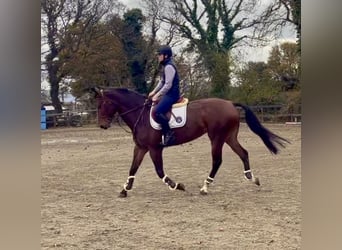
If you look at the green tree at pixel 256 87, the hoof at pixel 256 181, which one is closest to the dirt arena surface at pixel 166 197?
the hoof at pixel 256 181

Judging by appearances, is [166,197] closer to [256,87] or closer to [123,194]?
[123,194]

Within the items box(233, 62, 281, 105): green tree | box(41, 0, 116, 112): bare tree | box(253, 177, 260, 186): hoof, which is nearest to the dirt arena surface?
box(253, 177, 260, 186): hoof

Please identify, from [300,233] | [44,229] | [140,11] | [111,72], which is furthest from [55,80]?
[300,233]

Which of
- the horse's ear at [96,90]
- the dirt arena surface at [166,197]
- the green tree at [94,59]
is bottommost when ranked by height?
the dirt arena surface at [166,197]

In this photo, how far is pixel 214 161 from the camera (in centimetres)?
194

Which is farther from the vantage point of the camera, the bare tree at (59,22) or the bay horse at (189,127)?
the bay horse at (189,127)

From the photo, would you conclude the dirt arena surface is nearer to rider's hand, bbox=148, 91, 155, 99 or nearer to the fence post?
the fence post

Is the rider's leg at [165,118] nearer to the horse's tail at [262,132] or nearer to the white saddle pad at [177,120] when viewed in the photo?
the white saddle pad at [177,120]

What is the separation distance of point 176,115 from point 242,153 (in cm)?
32

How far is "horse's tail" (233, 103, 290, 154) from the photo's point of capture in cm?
192

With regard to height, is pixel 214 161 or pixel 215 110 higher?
pixel 215 110

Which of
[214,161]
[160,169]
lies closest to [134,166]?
[160,169]

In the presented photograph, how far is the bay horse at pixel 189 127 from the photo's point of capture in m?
1.93
